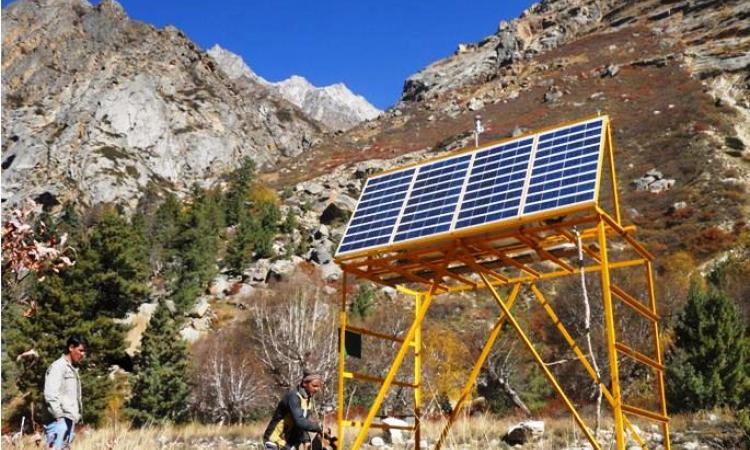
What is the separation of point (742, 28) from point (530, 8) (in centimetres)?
6883

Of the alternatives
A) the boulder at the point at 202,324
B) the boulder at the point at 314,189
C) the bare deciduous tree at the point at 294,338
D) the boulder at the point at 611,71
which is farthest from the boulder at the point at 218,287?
the boulder at the point at 611,71

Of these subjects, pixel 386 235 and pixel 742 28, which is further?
pixel 742 28

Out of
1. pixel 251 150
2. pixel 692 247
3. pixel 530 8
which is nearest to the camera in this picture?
pixel 692 247

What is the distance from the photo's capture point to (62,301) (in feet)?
113

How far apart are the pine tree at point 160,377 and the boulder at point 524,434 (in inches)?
856

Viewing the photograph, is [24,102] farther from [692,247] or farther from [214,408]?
[692,247]

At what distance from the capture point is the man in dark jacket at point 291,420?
8.26 m

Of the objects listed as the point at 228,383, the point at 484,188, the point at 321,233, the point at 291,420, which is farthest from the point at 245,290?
the point at 291,420

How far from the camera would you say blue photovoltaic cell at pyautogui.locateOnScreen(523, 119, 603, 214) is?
8.33 m

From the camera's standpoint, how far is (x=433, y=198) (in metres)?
10.4

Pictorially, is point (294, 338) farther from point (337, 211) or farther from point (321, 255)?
point (337, 211)

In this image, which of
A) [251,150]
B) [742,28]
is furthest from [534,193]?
[251,150]

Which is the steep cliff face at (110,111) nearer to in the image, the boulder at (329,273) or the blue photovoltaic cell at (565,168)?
the boulder at (329,273)

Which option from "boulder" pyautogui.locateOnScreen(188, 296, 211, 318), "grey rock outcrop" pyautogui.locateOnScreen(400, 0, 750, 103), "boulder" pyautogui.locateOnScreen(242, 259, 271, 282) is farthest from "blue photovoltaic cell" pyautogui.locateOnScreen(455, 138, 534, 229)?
"grey rock outcrop" pyautogui.locateOnScreen(400, 0, 750, 103)
